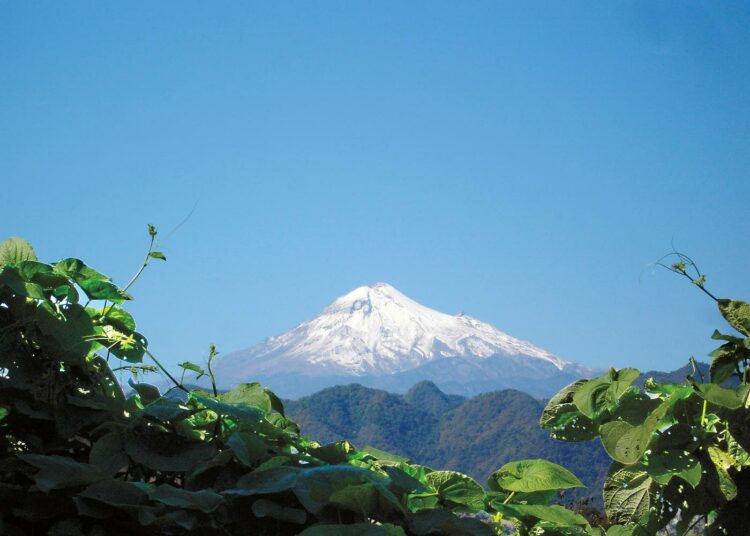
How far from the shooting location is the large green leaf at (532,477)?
1.59 metres

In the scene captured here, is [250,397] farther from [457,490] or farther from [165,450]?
[457,490]

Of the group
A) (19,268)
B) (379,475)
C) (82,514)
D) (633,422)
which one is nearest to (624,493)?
(633,422)

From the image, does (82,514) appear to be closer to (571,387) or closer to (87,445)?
(87,445)

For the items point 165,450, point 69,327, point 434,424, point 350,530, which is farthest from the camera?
point 434,424

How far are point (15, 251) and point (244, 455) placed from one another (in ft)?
2.72

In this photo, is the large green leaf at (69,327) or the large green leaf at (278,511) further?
the large green leaf at (69,327)

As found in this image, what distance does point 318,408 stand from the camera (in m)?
87.2

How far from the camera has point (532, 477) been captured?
1.62 meters

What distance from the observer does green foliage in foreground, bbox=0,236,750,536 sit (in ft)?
4.35

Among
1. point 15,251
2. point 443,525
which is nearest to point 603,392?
point 443,525

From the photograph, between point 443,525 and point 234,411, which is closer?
point 443,525

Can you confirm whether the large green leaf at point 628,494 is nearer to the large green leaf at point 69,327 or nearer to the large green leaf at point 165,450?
the large green leaf at point 165,450

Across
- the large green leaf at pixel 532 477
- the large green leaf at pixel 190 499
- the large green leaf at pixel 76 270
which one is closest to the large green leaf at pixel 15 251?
the large green leaf at pixel 76 270

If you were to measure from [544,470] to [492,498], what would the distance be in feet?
0.41
